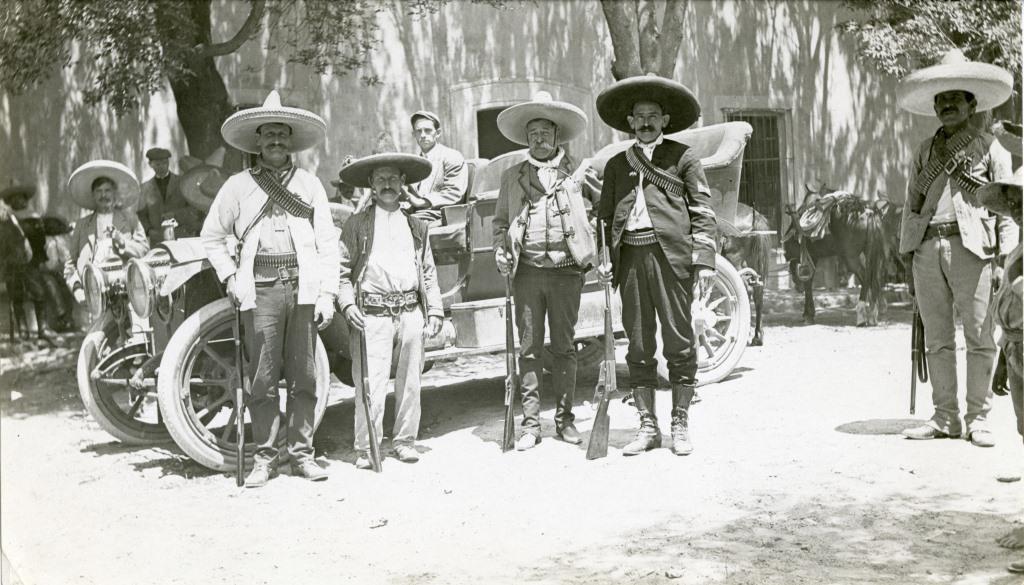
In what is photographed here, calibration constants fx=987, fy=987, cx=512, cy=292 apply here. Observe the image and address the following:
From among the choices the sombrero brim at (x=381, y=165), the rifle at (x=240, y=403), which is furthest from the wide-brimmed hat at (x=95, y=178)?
the sombrero brim at (x=381, y=165)

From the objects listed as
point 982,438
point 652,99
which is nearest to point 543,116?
point 652,99

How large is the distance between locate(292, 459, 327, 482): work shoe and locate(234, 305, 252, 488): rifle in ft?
0.92

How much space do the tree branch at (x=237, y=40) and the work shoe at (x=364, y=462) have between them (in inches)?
171

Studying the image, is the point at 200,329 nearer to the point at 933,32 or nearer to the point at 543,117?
the point at 543,117

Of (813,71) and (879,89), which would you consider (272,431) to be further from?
(813,71)

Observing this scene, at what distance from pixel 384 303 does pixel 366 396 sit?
53cm

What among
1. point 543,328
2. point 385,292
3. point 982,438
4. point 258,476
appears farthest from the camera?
point 543,328

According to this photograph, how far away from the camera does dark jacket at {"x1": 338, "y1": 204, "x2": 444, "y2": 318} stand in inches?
216

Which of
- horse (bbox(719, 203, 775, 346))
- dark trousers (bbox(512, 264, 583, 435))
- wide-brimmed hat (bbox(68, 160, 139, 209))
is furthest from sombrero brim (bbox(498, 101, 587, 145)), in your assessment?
horse (bbox(719, 203, 775, 346))

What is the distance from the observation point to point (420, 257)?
222 inches

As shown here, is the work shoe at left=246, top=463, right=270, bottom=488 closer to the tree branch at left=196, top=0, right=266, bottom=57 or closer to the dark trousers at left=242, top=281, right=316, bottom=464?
the dark trousers at left=242, top=281, right=316, bottom=464

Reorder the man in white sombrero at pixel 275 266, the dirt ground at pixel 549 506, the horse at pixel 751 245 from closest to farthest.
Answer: the dirt ground at pixel 549 506, the man in white sombrero at pixel 275 266, the horse at pixel 751 245

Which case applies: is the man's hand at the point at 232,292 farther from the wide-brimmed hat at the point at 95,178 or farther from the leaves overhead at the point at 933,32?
the leaves overhead at the point at 933,32

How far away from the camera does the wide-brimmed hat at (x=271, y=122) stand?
518 cm
